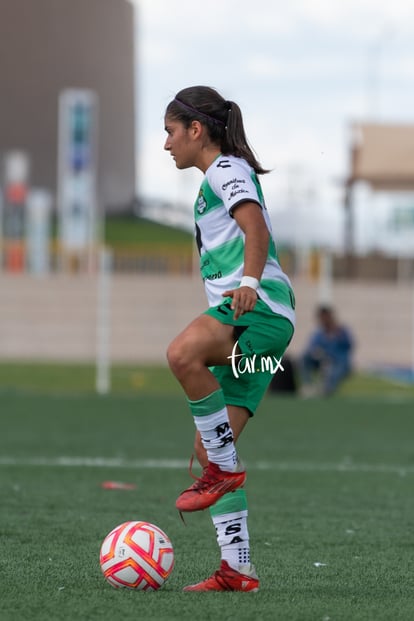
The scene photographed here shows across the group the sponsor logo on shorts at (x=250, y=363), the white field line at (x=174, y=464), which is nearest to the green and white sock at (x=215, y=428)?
the sponsor logo on shorts at (x=250, y=363)

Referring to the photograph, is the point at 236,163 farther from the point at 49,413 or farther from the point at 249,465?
the point at 49,413

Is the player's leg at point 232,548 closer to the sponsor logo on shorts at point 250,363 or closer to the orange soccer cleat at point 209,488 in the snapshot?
the orange soccer cleat at point 209,488

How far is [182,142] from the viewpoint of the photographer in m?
5.29

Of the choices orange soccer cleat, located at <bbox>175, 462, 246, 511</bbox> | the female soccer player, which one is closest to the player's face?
the female soccer player

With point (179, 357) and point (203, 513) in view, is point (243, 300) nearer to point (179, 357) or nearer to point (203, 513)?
point (179, 357)

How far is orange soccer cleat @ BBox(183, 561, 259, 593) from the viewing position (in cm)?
514

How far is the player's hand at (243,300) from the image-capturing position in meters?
4.88

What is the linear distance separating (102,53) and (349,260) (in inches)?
2157

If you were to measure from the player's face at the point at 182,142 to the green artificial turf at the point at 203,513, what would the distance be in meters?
1.60

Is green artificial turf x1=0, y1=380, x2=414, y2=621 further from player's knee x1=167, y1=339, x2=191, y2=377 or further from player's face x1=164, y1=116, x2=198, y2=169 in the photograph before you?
player's face x1=164, y1=116, x2=198, y2=169

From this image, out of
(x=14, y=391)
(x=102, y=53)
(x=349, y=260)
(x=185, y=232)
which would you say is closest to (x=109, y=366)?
(x=14, y=391)

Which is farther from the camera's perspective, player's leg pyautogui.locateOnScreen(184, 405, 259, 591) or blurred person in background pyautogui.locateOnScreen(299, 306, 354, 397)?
blurred person in background pyautogui.locateOnScreen(299, 306, 354, 397)

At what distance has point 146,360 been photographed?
3052 cm

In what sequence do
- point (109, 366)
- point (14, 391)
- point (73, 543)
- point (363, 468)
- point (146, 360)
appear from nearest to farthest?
point (73, 543)
point (363, 468)
point (14, 391)
point (109, 366)
point (146, 360)
